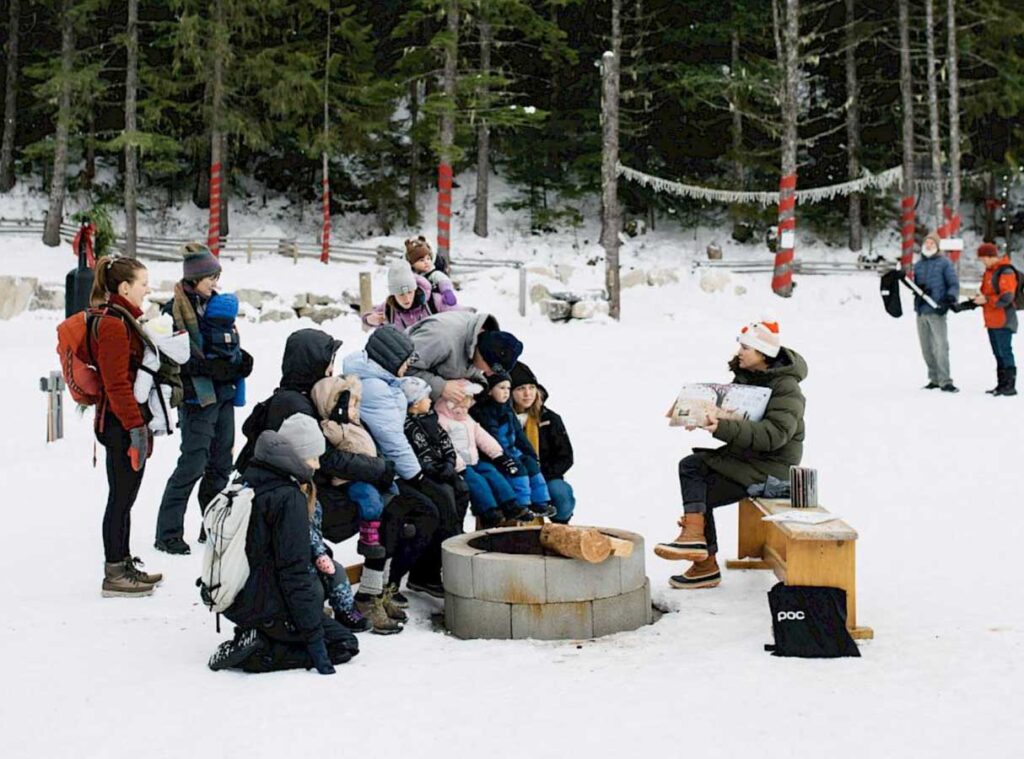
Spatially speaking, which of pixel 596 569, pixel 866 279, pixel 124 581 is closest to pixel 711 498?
pixel 596 569

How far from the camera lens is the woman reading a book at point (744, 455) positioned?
5.75m

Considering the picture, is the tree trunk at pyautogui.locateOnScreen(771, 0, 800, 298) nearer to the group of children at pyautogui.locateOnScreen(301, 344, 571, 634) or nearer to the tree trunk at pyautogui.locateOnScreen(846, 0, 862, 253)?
the tree trunk at pyautogui.locateOnScreen(846, 0, 862, 253)

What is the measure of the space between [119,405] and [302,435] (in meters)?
1.44

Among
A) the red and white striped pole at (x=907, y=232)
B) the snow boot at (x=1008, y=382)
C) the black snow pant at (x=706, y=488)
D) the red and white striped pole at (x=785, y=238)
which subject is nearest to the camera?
the black snow pant at (x=706, y=488)

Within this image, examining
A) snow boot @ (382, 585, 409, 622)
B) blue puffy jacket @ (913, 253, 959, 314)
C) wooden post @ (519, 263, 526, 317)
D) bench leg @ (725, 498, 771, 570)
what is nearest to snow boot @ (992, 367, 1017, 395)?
blue puffy jacket @ (913, 253, 959, 314)

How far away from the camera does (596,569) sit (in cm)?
516

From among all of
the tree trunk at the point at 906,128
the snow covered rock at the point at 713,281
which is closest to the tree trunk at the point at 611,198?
the snow covered rock at the point at 713,281

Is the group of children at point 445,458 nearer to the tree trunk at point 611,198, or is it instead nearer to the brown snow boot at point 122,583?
the brown snow boot at point 122,583

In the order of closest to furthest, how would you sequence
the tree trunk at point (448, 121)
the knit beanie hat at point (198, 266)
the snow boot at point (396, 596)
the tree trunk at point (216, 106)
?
the snow boot at point (396, 596), the knit beanie hat at point (198, 266), the tree trunk at point (448, 121), the tree trunk at point (216, 106)

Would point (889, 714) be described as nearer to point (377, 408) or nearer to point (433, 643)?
point (433, 643)

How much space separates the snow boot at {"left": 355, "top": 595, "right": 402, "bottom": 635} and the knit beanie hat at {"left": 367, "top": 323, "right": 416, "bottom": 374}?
3.57 feet

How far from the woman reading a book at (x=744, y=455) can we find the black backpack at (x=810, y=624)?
1.03m

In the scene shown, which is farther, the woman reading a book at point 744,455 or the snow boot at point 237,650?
the woman reading a book at point 744,455

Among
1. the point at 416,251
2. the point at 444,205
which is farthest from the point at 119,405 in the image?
the point at 444,205
